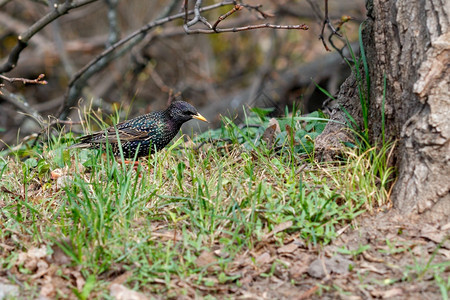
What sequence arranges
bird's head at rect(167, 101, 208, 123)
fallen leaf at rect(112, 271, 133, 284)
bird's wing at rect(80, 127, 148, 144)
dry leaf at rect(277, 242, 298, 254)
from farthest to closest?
bird's head at rect(167, 101, 208, 123) < bird's wing at rect(80, 127, 148, 144) < dry leaf at rect(277, 242, 298, 254) < fallen leaf at rect(112, 271, 133, 284)

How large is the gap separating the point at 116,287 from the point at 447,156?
1.97m

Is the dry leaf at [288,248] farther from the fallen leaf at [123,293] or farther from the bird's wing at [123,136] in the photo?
the bird's wing at [123,136]

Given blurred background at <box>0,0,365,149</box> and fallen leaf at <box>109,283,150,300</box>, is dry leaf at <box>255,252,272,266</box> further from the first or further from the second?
blurred background at <box>0,0,365,149</box>

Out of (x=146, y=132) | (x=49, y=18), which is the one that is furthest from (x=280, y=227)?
(x=49, y=18)

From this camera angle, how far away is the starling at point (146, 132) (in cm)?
495

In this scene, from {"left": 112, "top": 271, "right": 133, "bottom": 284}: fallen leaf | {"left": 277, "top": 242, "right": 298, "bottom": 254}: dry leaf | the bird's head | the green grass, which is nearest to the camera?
{"left": 112, "top": 271, "right": 133, "bottom": 284}: fallen leaf

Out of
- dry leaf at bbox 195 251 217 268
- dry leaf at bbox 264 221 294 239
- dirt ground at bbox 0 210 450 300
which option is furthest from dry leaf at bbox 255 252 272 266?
dry leaf at bbox 195 251 217 268

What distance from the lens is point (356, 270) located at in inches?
125

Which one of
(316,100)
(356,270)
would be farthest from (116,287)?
(316,100)

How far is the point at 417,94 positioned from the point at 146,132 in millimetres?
2423

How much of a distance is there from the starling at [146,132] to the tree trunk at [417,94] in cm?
187

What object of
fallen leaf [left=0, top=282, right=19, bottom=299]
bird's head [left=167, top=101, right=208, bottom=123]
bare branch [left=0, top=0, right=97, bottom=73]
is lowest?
fallen leaf [left=0, top=282, right=19, bottom=299]

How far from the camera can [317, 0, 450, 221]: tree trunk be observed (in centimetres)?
332

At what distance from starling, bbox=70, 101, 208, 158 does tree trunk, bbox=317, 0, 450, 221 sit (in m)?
1.87
